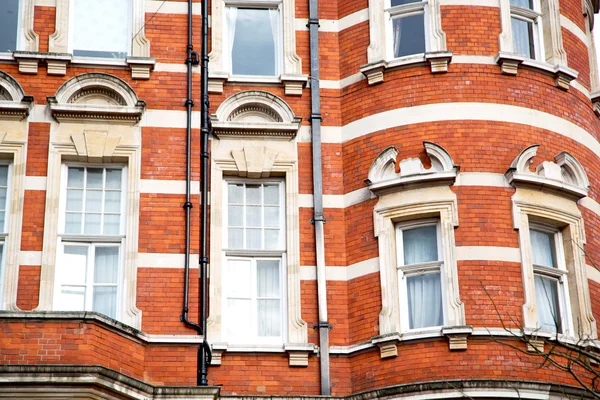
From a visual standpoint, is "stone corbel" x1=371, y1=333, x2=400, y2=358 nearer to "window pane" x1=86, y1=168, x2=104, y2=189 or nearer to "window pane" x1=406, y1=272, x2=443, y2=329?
"window pane" x1=406, y1=272, x2=443, y2=329

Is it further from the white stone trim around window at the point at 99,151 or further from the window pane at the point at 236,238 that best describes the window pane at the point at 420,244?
the white stone trim around window at the point at 99,151

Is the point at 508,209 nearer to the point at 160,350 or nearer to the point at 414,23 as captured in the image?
the point at 414,23

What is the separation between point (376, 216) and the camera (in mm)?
18109

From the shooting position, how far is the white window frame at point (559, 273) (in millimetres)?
17938

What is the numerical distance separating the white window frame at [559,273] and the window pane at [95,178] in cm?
653

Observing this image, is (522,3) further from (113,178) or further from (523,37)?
(113,178)

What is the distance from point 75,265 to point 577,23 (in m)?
9.17

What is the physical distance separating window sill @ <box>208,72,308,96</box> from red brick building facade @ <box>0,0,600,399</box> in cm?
2

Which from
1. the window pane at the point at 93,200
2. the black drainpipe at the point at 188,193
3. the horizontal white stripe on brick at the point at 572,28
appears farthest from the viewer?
the horizontal white stripe on brick at the point at 572,28

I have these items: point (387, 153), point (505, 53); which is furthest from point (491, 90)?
point (387, 153)

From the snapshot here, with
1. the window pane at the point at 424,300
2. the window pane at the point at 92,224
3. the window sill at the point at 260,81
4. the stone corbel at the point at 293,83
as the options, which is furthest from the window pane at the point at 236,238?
the window pane at the point at 424,300

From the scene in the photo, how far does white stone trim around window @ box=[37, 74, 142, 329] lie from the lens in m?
17.9

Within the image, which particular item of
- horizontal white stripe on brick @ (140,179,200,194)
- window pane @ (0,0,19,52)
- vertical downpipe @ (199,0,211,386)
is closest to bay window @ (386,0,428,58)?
vertical downpipe @ (199,0,211,386)

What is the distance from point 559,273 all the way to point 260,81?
5496mm
